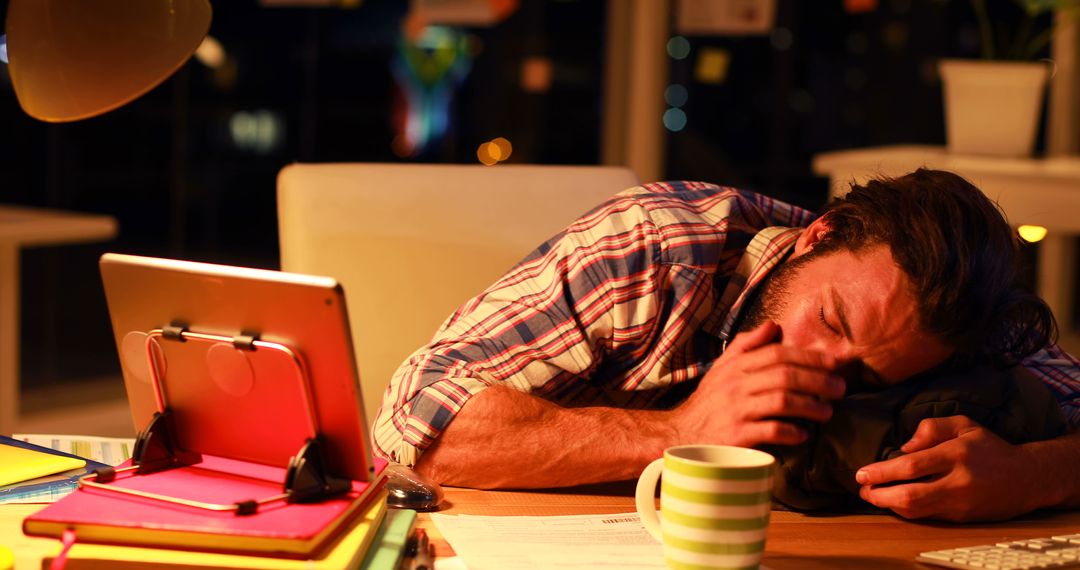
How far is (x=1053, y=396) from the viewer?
1.38 metres

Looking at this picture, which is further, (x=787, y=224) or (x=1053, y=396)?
(x=787, y=224)

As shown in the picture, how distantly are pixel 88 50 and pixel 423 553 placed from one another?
51 centimetres

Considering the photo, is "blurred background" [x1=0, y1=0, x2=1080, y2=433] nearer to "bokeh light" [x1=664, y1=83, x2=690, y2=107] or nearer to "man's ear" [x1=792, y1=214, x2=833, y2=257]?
"bokeh light" [x1=664, y1=83, x2=690, y2=107]

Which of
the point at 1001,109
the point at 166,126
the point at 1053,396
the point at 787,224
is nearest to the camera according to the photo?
the point at 1053,396

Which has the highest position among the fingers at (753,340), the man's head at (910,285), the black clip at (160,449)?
the man's head at (910,285)

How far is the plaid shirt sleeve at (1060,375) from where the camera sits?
146 cm

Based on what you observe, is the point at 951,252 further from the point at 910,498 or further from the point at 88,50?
the point at 88,50

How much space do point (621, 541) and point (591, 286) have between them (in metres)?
0.45

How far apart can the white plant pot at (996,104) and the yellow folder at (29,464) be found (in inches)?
85.9

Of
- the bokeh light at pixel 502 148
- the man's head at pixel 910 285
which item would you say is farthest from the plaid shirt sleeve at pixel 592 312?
the bokeh light at pixel 502 148

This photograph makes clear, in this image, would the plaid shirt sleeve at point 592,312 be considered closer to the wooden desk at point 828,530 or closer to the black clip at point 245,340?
the wooden desk at point 828,530

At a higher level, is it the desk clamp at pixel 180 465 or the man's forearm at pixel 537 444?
the desk clamp at pixel 180 465

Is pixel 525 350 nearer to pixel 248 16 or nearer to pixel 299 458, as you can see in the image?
pixel 299 458

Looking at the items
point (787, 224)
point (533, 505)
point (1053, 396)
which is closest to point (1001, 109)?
point (787, 224)
